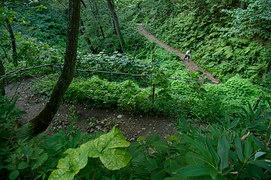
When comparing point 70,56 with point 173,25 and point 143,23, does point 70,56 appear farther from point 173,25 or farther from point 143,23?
point 143,23

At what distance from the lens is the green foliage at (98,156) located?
2.98 feet

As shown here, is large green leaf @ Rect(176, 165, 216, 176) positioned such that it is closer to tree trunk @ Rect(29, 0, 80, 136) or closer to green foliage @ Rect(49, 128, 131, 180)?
green foliage @ Rect(49, 128, 131, 180)

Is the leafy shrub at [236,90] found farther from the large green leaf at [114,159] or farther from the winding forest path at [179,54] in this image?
the large green leaf at [114,159]

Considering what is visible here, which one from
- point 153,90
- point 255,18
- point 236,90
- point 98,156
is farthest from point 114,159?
point 255,18

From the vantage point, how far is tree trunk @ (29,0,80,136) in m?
2.82

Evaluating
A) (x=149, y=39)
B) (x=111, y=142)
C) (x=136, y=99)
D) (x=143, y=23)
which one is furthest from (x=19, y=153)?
(x=143, y=23)

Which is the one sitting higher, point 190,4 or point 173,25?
point 190,4

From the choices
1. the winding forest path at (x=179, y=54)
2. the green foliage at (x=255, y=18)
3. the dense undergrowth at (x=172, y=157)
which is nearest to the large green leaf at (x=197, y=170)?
the dense undergrowth at (x=172, y=157)

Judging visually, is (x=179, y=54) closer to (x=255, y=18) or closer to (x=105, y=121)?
(x=255, y=18)

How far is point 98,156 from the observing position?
3.07 feet

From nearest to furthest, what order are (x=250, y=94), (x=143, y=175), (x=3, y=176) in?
(x=143, y=175) < (x=3, y=176) < (x=250, y=94)

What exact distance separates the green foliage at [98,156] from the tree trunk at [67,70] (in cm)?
222

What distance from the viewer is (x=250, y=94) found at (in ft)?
22.8

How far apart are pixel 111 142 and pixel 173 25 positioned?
16.5 meters
